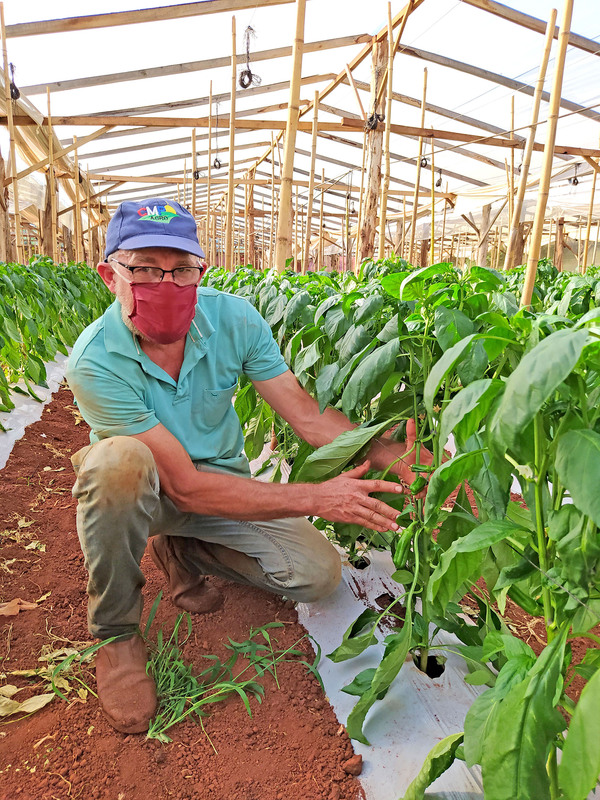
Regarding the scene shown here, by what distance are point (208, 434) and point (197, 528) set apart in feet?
0.97

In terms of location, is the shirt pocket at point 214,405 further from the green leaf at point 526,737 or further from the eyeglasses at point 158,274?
the green leaf at point 526,737

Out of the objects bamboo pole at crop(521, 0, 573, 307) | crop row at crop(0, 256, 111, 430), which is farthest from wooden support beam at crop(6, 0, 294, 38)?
bamboo pole at crop(521, 0, 573, 307)

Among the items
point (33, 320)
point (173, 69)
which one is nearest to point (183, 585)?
point (33, 320)

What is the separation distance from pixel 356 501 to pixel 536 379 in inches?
31.8

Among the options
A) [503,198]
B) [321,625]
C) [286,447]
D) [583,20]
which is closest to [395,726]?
[321,625]

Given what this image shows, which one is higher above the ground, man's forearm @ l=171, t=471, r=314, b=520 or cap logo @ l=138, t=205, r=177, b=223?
cap logo @ l=138, t=205, r=177, b=223

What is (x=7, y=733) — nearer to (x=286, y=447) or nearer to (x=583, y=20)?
(x=286, y=447)

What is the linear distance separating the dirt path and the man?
8 centimetres

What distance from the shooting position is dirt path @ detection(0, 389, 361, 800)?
4.18ft

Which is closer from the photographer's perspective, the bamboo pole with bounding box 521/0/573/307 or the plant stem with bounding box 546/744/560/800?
the plant stem with bounding box 546/744/560/800

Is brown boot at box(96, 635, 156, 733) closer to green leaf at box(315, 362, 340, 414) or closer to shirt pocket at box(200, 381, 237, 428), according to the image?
shirt pocket at box(200, 381, 237, 428)

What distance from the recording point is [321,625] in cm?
177

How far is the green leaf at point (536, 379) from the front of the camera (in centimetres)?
61

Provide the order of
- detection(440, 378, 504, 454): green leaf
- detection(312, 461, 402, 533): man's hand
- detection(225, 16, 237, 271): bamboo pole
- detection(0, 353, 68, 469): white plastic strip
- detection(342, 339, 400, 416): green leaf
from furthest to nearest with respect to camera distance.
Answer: detection(225, 16, 237, 271): bamboo pole → detection(0, 353, 68, 469): white plastic strip → detection(312, 461, 402, 533): man's hand → detection(342, 339, 400, 416): green leaf → detection(440, 378, 504, 454): green leaf
